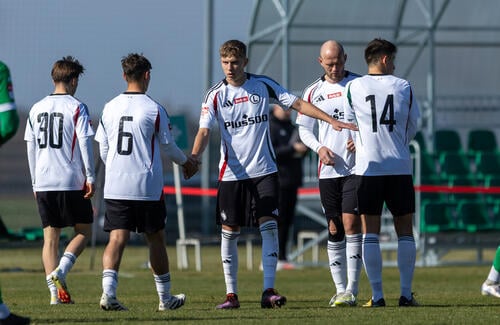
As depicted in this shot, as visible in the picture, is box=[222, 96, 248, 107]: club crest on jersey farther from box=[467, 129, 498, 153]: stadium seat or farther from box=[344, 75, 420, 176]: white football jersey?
box=[467, 129, 498, 153]: stadium seat

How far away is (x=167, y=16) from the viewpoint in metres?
28.4

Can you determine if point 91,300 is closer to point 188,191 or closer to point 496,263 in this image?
point 496,263

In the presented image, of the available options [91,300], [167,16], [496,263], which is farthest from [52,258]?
[167,16]

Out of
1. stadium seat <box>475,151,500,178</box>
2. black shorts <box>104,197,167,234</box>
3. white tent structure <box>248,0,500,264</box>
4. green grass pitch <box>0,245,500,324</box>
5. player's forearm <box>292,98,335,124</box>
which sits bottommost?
green grass pitch <box>0,245,500,324</box>

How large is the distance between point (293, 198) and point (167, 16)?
925 cm

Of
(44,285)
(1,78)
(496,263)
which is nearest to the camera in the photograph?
(1,78)

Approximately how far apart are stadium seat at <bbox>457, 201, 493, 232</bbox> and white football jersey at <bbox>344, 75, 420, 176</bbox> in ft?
33.1

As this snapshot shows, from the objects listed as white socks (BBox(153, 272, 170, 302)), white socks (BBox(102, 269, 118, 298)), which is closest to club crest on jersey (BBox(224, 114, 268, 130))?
white socks (BBox(153, 272, 170, 302))

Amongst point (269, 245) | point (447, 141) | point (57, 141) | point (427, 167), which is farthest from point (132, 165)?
point (447, 141)

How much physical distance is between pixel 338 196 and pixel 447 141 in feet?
36.6

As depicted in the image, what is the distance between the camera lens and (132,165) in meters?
10.9

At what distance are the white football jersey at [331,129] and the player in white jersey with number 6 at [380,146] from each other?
2.06 feet

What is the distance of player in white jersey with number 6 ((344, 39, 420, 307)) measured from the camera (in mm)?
11164

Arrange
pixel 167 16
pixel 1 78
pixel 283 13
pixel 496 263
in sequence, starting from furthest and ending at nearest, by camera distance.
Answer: pixel 167 16
pixel 283 13
pixel 496 263
pixel 1 78
